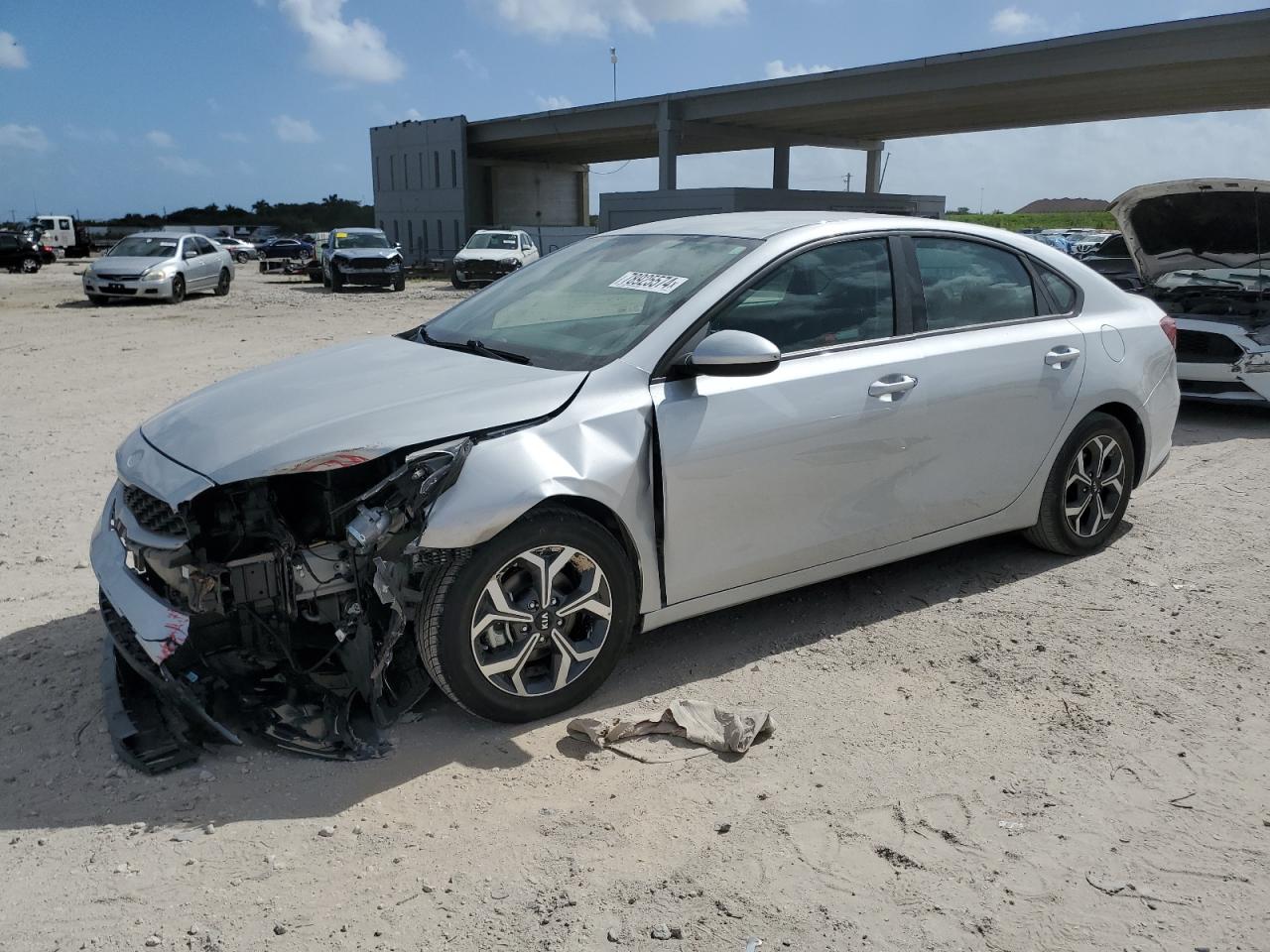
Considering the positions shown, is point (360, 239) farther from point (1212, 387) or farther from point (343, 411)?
point (343, 411)

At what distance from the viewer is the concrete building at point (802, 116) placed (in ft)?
74.5

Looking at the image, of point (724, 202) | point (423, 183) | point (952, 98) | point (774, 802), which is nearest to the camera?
point (774, 802)

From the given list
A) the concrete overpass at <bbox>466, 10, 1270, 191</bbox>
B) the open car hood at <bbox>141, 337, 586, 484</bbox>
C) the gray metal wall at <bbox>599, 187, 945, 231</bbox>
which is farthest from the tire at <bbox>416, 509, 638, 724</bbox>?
the gray metal wall at <bbox>599, 187, 945, 231</bbox>

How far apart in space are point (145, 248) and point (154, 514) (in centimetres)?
2239

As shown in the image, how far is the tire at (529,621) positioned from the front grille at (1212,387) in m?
6.88

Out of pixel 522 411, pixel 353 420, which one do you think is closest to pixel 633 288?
pixel 522 411

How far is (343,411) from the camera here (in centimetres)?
355

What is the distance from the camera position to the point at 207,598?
11.0 feet

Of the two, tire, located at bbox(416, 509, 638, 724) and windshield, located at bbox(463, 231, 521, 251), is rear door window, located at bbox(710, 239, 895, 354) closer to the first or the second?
tire, located at bbox(416, 509, 638, 724)

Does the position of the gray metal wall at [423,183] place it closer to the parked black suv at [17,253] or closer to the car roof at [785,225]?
the parked black suv at [17,253]

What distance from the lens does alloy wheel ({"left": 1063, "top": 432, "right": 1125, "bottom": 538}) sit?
17.0ft

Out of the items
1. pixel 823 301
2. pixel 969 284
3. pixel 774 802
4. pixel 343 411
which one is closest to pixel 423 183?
pixel 969 284

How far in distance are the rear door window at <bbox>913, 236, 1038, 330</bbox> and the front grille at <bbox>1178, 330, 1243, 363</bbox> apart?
15.5ft

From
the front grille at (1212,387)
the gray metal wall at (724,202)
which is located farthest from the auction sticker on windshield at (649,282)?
the gray metal wall at (724,202)
